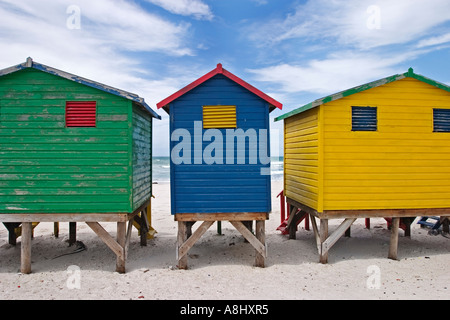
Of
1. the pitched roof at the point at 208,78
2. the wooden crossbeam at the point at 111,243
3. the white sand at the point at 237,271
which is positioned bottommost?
the white sand at the point at 237,271

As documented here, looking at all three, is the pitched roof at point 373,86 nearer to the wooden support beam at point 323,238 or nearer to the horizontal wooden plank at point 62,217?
the wooden support beam at point 323,238

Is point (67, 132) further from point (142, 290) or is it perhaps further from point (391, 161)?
point (391, 161)

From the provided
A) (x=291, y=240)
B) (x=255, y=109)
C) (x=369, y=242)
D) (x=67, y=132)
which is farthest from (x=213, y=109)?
(x=369, y=242)

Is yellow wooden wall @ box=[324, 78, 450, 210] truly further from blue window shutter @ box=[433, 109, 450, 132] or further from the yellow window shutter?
the yellow window shutter

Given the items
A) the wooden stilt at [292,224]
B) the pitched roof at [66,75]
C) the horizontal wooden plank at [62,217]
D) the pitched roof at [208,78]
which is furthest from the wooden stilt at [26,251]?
the wooden stilt at [292,224]

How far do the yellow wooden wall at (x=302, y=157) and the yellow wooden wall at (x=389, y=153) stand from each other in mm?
128

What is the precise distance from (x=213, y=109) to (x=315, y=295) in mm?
5196

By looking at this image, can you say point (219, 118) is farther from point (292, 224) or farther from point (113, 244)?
point (292, 224)

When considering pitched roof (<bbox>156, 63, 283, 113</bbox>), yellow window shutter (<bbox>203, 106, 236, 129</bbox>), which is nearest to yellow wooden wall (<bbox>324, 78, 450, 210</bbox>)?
pitched roof (<bbox>156, 63, 283, 113</bbox>)

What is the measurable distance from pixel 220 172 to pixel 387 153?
486cm

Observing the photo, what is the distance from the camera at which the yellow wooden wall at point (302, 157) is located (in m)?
9.30

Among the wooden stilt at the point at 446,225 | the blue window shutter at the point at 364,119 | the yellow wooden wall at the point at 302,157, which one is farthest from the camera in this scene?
the wooden stilt at the point at 446,225

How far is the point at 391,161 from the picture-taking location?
9258 mm

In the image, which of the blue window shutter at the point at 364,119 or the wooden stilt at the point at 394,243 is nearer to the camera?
the blue window shutter at the point at 364,119
